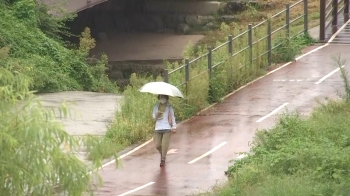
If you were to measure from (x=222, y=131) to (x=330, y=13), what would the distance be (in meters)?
12.0

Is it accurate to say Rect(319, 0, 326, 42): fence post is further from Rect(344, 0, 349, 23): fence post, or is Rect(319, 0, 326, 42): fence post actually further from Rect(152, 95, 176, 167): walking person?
Rect(152, 95, 176, 167): walking person

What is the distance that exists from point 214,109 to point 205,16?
1925 centimetres

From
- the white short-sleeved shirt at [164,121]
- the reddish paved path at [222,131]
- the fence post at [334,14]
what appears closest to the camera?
the reddish paved path at [222,131]

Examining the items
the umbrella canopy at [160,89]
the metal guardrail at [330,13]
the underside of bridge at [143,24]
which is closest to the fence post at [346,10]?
the metal guardrail at [330,13]

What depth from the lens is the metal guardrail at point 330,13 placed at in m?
28.3

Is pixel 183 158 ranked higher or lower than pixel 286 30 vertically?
lower

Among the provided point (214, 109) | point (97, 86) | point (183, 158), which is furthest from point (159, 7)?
point (183, 158)

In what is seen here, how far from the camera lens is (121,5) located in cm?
4162

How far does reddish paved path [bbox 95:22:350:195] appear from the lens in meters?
15.6

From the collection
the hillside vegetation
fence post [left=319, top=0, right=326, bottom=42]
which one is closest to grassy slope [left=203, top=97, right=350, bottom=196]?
the hillside vegetation

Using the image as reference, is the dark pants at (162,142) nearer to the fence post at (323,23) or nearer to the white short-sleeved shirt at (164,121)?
the white short-sleeved shirt at (164,121)

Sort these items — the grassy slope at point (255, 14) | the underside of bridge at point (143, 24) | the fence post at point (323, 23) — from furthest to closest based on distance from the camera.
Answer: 1. the underside of bridge at point (143, 24)
2. the grassy slope at point (255, 14)
3. the fence post at point (323, 23)

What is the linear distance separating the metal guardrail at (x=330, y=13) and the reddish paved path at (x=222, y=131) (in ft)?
3.57

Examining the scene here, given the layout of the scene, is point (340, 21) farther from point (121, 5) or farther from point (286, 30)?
point (121, 5)
